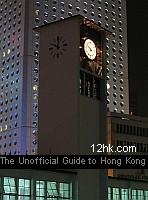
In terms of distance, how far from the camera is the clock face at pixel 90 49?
139ft

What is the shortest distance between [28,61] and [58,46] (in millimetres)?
44582

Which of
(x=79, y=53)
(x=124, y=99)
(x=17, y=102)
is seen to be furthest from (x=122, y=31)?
(x=79, y=53)

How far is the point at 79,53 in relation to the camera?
41188mm

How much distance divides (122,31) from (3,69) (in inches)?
1069

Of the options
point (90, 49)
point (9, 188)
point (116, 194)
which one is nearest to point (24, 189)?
point (9, 188)

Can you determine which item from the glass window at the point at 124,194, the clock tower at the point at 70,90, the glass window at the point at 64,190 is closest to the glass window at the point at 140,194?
the glass window at the point at 124,194

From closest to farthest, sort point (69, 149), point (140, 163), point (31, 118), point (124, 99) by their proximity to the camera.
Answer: point (140, 163) < point (69, 149) < point (31, 118) < point (124, 99)

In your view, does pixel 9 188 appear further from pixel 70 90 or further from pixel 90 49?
pixel 90 49

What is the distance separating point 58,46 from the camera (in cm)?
4203

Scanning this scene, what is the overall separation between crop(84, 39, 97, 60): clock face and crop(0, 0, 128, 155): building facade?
3700 cm

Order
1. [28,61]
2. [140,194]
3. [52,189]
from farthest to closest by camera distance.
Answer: [28,61], [140,194], [52,189]

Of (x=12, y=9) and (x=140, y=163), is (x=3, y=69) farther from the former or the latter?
(x=140, y=163)

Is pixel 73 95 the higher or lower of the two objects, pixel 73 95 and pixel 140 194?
the higher

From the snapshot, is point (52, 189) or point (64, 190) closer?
point (52, 189)
